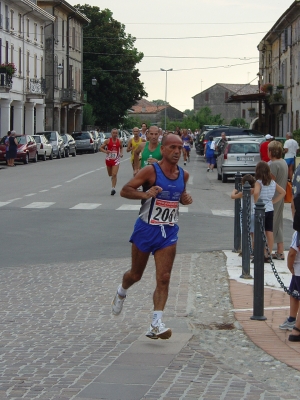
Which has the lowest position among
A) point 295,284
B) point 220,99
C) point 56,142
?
point 295,284

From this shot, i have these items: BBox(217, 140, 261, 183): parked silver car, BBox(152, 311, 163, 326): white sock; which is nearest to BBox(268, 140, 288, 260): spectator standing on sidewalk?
BBox(152, 311, 163, 326): white sock

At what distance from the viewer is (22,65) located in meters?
59.5

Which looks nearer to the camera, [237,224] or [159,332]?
[159,332]

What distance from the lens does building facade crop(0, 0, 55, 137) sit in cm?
5400

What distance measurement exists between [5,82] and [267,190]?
136 feet

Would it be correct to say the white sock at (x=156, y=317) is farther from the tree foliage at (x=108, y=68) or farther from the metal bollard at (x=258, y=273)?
the tree foliage at (x=108, y=68)

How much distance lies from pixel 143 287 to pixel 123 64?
77551 mm

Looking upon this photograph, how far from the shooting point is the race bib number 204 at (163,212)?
7.05 m

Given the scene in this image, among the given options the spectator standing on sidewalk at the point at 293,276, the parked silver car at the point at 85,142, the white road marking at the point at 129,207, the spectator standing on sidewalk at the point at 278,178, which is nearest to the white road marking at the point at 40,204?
the white road marking at the point at 129,207

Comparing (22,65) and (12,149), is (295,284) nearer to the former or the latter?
(12,149)

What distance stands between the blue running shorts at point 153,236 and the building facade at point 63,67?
207 feet

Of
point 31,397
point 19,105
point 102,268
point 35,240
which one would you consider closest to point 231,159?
point 35,240

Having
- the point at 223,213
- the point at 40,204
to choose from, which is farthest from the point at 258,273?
the point at 40,204

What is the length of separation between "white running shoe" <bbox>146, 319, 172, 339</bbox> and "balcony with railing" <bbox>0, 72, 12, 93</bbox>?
44.9 meters
